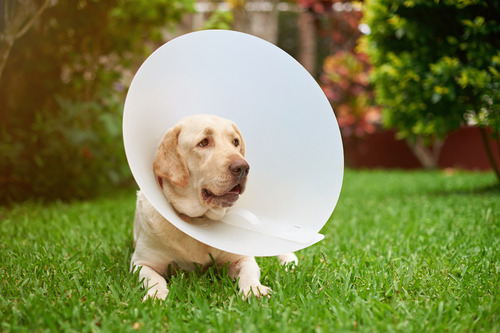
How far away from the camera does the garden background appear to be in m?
1.51

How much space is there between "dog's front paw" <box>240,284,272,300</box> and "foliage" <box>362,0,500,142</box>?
308 cm

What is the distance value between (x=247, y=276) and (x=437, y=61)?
11.6ft

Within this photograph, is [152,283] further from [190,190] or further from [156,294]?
[190,190]

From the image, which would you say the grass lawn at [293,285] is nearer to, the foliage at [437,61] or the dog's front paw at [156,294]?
the dog's front paw at [156,294]

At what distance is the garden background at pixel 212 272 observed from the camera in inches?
59.4

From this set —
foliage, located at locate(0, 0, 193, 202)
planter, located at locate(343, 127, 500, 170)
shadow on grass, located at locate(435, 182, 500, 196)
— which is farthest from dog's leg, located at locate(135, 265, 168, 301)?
planter, located at locate(343, 127, 500, 170)

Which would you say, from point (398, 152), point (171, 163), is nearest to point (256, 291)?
point (171, 163)

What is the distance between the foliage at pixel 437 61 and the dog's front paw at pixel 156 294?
11.0ft

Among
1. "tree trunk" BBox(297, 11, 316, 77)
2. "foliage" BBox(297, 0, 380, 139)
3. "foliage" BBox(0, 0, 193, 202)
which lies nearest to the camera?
"foliage" BBox(0, 0, 193, 202)

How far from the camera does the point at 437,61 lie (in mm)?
4344

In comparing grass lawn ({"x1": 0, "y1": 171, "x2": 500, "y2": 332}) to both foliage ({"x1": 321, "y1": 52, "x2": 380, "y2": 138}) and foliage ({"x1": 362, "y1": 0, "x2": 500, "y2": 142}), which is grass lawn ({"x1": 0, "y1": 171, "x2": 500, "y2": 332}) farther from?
foliage ({"x1": 321, "y1": 52, "x2": 380, "y2": 138})

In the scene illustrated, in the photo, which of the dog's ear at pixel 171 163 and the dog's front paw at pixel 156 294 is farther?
the dog's ear at pixel 171 163

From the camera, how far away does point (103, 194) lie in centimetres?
509

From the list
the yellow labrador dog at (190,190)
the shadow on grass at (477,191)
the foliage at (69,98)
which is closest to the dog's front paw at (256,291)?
the yellow labrador dog at (190,190)
